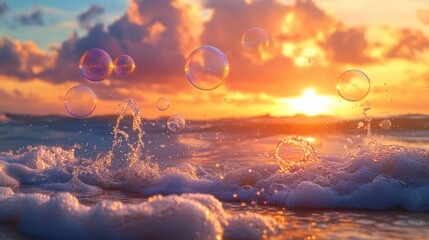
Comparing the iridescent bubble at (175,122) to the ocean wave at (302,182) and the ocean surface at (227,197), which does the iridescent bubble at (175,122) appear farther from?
the ocean wave at (302,182)

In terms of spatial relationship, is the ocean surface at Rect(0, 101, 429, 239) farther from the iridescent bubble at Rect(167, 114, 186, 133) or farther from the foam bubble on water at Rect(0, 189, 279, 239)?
the iridescent bubble at Rect(167, 114, 186, 133)

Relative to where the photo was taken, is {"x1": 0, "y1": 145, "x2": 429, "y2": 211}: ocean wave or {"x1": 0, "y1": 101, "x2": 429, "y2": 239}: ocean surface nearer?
{"x1": 0, "y1": 101, "x2": 429, "y2": 239}: ocean surface

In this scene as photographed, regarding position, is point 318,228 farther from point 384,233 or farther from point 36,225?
point 36,225

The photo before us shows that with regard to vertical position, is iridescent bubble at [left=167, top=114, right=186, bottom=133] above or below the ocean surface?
above

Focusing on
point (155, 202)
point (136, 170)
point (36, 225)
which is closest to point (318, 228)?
point (155, 202)

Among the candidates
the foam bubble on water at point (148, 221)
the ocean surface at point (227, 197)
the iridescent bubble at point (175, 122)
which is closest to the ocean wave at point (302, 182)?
the ocean surface at point (227, 197)

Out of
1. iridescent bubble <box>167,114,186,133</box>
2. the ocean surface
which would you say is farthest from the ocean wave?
iridescent bubble <box>167,114,186,133</box>

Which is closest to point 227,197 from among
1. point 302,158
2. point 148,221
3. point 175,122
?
point 302,158

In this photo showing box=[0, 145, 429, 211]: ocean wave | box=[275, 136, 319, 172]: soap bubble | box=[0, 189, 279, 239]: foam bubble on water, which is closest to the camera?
box=[0, 189, 279, 239]: foam bubble on water

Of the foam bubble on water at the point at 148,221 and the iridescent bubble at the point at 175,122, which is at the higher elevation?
the iridescent bubble at the point at 175,122

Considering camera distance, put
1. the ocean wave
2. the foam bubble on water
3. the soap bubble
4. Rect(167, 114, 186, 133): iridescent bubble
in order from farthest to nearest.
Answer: Rect(167, 114, 186, 133): iridescent bubble < the soap bubble < the ocean wave < the foam bubble on water

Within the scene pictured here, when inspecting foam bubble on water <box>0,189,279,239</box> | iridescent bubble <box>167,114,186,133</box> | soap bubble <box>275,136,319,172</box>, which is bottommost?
foam bubble on water <box>0,189,279,239</box>
